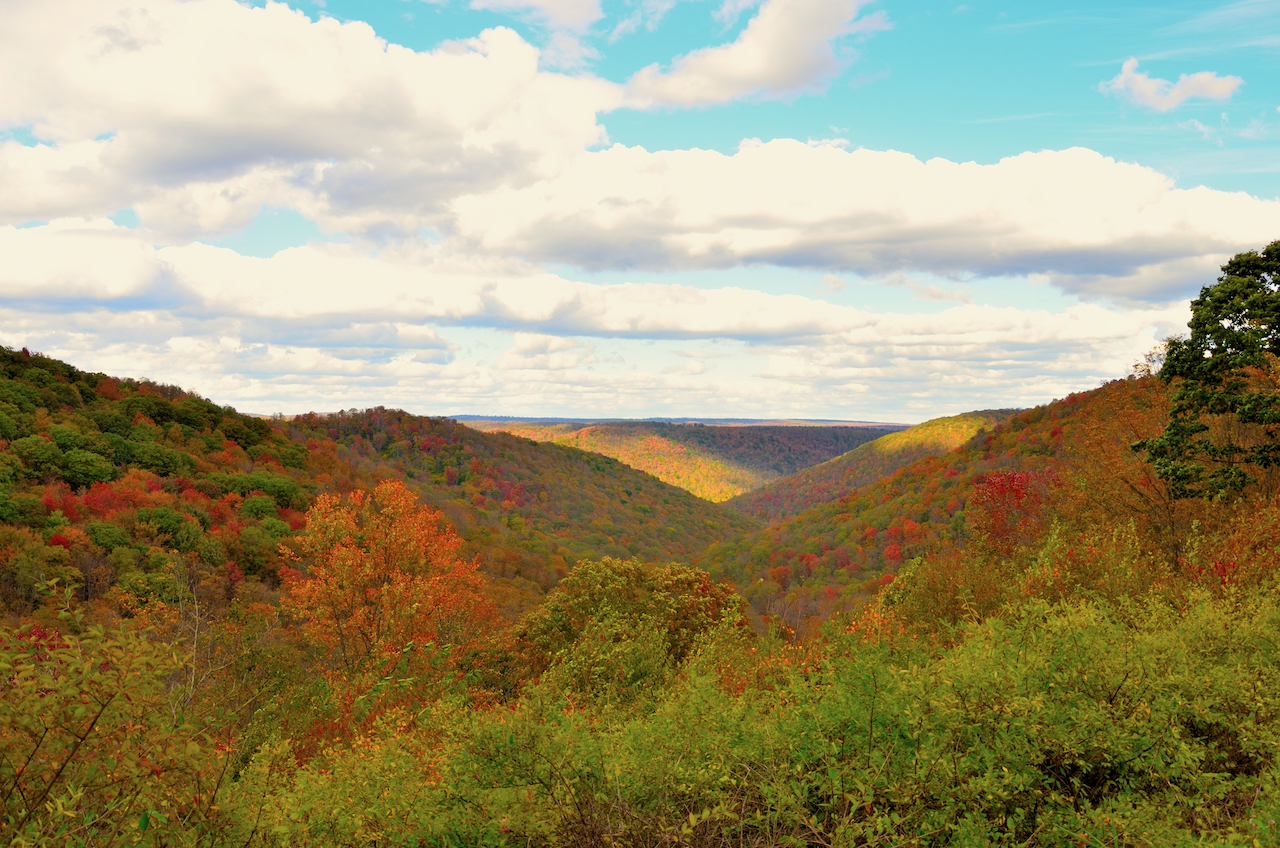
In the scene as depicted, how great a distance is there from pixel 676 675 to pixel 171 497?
5292 cm

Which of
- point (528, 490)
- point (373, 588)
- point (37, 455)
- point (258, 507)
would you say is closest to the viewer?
point (373, 588)

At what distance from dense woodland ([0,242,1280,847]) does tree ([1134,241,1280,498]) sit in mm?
108

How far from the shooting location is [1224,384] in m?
23.7

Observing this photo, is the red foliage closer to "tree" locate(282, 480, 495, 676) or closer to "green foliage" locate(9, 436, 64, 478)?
"tree" locate(282, 480, 495, 676)

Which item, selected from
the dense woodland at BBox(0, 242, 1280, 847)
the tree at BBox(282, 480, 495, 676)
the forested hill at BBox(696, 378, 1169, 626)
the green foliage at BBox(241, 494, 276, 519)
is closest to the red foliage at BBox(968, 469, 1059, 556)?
the dense woodland at BBox(0, 242, 1280, 847)

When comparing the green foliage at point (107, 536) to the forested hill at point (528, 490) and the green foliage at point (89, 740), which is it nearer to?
the forested hill at point (528, 490)

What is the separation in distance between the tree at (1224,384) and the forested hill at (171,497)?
3052 cm

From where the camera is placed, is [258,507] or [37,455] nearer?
[37,455]

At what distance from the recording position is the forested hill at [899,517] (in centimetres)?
3181

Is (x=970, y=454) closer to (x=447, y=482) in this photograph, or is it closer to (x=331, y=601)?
(x=331, y=601)

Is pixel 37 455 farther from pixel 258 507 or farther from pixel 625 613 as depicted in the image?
pixel 625 613

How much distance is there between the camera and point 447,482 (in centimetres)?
13762

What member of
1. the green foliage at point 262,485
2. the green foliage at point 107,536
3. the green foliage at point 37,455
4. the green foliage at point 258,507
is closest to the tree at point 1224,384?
the green foliage at point 107,536

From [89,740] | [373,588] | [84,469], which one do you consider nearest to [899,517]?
[373,588]
